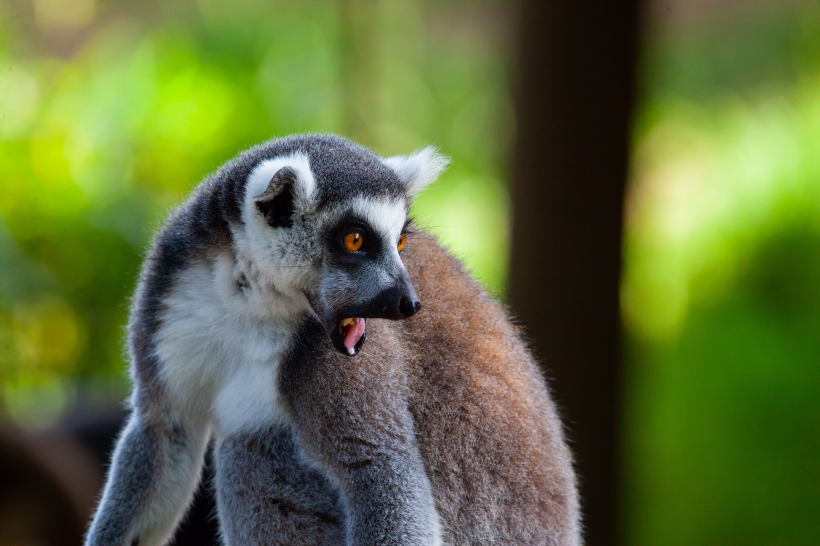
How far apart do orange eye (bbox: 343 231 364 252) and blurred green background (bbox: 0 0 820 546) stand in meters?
2.47

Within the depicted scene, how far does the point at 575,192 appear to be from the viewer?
156 inches

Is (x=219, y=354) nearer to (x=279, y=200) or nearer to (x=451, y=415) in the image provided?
(x=279, y=200)

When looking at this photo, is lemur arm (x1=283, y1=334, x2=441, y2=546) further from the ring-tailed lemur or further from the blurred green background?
the blurred green background

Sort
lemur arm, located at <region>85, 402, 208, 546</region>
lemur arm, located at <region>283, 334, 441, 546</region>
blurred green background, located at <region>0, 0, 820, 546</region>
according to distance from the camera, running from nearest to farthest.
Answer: lemur arm, located at <region>283, 334, 441, 546</region>, lemur arm, located at <region>85, 402, 208, 546</region>, blurred green background, located at <region>0, 0, 820, 546</region>

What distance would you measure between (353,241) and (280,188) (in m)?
→ 0.22

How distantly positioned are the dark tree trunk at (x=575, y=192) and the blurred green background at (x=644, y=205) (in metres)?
0.27

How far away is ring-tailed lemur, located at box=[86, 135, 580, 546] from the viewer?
1.85m

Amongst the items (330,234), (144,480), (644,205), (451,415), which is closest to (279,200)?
(330,234)

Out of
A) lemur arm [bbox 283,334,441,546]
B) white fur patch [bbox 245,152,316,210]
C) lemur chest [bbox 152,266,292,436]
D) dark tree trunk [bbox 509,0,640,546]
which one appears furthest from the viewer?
dark tree trunk [bbox 509,0,640,546]

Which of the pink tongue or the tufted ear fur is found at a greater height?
the tufted ear fur

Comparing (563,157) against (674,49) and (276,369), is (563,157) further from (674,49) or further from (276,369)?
(674,49)

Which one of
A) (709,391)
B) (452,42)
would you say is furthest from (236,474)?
(452,42)

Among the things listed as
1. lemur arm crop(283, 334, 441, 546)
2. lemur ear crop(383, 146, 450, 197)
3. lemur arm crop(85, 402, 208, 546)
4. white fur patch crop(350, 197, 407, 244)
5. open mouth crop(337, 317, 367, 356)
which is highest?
lemur ear crop(383, 146, 450, 197)

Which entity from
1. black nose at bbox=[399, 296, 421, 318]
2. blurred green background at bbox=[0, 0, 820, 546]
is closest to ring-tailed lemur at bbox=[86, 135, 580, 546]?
black nose at bbox=[399, 296, 421, 318]
